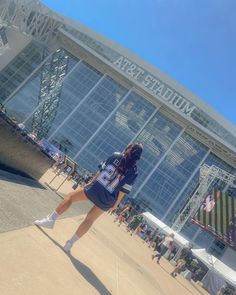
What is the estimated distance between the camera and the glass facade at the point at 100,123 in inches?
1526

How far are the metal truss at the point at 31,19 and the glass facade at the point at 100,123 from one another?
3.96m

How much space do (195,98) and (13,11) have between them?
20.3 meters

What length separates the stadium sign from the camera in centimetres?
4094

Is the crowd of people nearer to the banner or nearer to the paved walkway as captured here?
the banner

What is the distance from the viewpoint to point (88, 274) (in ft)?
12.1

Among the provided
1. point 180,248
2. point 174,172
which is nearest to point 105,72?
point 174,172

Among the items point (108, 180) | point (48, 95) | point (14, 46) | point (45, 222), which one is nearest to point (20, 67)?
point (14, 46)

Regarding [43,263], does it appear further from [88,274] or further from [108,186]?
[108,186]

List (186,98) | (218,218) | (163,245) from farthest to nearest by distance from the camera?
(186,98) < (218,218) < (163,245)

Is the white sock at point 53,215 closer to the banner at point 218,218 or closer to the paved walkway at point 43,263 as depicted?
the paved walkway at point 43,263

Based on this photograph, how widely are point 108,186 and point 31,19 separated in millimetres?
31961

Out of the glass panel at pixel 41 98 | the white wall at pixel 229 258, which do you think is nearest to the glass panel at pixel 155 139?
the glass panel at pixel 41 98

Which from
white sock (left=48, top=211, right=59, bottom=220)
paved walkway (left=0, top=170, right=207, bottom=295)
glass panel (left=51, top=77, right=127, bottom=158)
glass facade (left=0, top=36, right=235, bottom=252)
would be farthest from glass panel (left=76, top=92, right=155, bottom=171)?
white sock (left=48, top=211, right=59, bottom=220)

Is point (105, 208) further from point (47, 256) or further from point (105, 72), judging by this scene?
point (105, 72)
